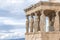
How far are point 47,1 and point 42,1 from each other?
1044mm

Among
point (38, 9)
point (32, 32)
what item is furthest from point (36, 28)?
point (38, 9)

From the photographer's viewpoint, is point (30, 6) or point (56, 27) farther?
point (30, 6)

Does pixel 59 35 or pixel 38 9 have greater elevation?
pixel 38 9

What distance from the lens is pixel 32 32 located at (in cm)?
4478

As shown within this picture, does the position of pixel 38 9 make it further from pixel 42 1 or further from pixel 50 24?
pixel 50 24

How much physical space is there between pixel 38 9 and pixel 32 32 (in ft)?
13.4

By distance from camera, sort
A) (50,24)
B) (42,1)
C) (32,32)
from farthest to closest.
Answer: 1. (50,24)
2. (32,32)
3. (42,1)

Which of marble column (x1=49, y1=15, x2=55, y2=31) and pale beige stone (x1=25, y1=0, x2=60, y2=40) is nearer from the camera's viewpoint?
pale beige stone (x1=25, y1=0, x2=60, y2=40)

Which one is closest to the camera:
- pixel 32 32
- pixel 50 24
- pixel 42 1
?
pixel 42 1

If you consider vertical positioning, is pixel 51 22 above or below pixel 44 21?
above

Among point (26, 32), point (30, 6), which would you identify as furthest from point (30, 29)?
point (30, 6)

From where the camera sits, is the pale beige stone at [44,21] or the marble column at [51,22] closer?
the pale beige stone at [44,21]

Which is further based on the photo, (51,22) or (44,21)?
(51,22)

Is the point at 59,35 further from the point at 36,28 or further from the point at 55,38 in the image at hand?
the point at 36,28
